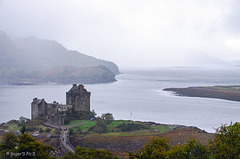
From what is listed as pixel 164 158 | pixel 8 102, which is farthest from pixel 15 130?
pixel 8 102

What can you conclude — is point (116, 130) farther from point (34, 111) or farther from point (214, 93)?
point (214, 93)

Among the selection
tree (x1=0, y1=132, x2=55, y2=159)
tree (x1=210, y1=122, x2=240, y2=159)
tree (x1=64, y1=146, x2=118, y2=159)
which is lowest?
tree (x1=64, y1=146, x2=118, y2=159)

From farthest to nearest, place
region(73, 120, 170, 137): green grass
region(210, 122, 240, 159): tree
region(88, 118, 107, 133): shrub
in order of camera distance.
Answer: region(88, 118, 107, 133): shrub → region(73, 120, 170, 137): green grass → region(210, 122, 240, 159): tree

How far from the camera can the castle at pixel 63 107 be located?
51.0m

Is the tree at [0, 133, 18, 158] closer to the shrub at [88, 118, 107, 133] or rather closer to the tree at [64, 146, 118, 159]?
the tree at [64, 146, 118, 159]

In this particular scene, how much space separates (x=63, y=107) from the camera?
5203 centimetres

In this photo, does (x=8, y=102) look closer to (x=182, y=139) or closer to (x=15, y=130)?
(x=15, y=130)

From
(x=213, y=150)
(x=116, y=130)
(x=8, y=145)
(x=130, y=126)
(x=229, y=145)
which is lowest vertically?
(x=116, y=130)

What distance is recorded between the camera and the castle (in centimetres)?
5100

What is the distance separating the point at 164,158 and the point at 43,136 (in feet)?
86.0

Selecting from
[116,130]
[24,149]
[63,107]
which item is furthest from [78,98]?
[24,149]

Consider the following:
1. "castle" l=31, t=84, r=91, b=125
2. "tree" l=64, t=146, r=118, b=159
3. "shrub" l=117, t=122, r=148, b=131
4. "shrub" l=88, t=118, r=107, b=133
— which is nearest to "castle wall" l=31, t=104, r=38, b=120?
"castle" l=31, t=84, r=91, b=125

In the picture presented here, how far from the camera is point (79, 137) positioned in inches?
1715

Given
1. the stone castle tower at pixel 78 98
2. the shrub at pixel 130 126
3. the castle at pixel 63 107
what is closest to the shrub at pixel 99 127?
the shrub at pixel 130 126
